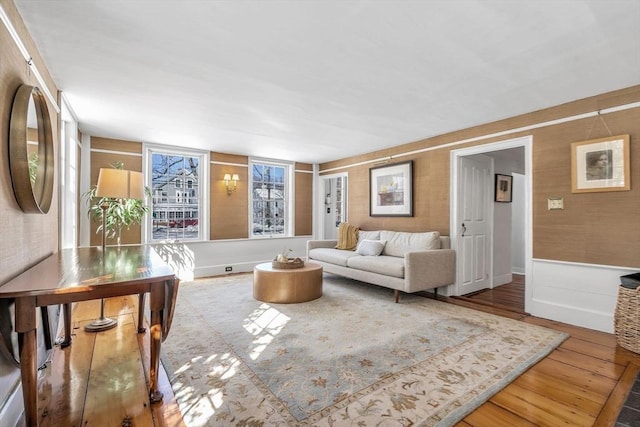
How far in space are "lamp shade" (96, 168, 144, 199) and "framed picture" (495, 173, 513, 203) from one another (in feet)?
16.9

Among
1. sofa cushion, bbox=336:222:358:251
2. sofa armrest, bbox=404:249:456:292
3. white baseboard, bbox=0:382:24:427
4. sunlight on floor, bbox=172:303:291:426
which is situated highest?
sofa cushion, bbox=336:222:358:251

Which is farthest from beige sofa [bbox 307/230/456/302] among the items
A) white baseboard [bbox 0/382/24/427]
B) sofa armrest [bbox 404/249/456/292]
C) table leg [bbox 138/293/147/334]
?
white baseboard [bbox 0/382/24/427]

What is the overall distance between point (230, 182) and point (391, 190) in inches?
121

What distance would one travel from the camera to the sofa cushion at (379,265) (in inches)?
156

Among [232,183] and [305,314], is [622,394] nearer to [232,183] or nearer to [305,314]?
[305,314]

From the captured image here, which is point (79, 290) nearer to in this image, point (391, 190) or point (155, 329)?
point (155, 329)

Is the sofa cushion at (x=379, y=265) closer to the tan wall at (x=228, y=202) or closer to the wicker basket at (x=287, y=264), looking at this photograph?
the wicker basket at (x=287, y=264)

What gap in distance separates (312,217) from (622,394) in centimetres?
572

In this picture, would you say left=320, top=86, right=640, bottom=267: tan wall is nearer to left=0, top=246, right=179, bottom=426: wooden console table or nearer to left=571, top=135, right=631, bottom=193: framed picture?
left=571, top=135, right=631, bottom=193: framed picture

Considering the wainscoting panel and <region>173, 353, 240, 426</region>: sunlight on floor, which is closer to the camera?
<region>173, 353, 240, 426</region>: sunlight on floor

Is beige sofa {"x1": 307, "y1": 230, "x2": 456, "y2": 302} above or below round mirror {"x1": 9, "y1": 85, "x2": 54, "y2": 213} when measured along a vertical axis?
below

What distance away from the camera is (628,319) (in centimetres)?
258

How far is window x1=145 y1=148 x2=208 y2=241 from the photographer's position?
5277 millimetres

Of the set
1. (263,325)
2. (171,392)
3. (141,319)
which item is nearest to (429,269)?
(263,325)
